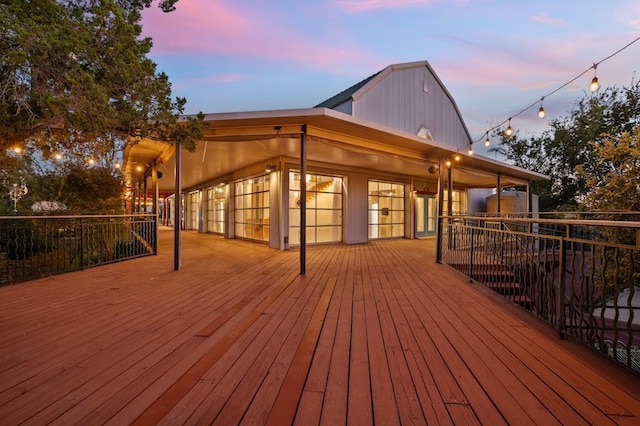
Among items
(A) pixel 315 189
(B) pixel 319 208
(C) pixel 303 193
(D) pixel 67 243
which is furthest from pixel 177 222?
(B) pixel 319 208

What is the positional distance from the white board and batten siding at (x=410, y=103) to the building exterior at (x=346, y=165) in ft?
0.13

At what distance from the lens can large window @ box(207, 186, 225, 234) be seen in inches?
504

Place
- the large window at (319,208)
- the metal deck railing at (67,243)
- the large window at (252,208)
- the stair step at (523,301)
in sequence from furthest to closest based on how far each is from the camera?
the large window at (252,208) → the large window at (319,208) → the metal deck railing at (67,243) → the stair step at (523,301)

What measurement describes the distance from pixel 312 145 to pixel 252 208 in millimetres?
4382

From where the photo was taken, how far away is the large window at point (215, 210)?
12802mm

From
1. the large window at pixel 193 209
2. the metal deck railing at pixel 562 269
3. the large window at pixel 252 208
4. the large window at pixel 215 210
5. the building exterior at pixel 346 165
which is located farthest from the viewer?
the large window at pixel 193 209

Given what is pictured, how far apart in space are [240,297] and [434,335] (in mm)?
2289

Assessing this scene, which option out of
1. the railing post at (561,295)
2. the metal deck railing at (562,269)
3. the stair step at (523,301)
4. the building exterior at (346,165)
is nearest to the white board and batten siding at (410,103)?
the building exterior at (346,165)

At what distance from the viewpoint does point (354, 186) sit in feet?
31.9

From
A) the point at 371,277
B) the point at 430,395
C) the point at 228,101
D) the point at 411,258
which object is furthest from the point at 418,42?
the point at 228,101

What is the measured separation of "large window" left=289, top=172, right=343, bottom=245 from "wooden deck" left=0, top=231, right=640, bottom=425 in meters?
4.91

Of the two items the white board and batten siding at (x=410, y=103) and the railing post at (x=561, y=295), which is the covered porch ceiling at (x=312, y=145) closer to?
the white board and batten siding at (x=410, y=103)

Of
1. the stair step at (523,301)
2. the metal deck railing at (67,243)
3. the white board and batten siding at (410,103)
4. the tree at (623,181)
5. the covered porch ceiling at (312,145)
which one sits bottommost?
the stair step at (523,301)

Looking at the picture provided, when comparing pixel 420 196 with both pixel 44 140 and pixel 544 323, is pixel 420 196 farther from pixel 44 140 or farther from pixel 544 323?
pixel 44 140
